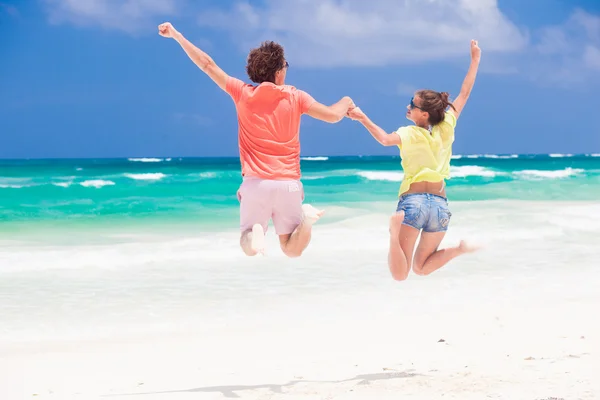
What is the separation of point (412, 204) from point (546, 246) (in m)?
8.14

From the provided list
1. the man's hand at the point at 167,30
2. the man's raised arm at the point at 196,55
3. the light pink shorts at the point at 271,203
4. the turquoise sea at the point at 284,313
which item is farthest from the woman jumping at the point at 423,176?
the man's hand at the point at 167,30

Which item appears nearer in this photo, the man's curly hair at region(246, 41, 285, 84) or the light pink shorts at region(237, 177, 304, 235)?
the man's curly hair at region(246, 41, 285, 84)

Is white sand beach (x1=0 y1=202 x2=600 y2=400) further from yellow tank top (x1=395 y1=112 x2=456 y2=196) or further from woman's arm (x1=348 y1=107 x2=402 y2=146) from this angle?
woman's arm (x1=348 y1=107 x2=402 y2=146)

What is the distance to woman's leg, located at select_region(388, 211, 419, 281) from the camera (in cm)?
524

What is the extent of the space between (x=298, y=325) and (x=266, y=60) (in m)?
3.50

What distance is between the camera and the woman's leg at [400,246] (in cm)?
524

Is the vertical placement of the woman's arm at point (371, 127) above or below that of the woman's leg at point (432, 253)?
above

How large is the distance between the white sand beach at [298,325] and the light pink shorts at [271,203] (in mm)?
1205

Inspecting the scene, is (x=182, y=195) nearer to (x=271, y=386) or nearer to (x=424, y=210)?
(x=271, y=386)

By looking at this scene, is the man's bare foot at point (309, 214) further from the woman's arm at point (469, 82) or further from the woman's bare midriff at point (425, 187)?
the woman's arm at point (469, 82)

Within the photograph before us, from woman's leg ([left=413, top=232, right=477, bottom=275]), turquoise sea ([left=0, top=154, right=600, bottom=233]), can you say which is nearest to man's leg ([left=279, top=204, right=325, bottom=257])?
woman's leg ([left=413, top=232, right=477, bottom=275])

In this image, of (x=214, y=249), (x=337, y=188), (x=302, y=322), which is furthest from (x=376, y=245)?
(x=337, y=188)

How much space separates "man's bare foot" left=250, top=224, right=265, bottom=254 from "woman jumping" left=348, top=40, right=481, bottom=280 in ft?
2.97

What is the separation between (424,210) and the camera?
5.32m
